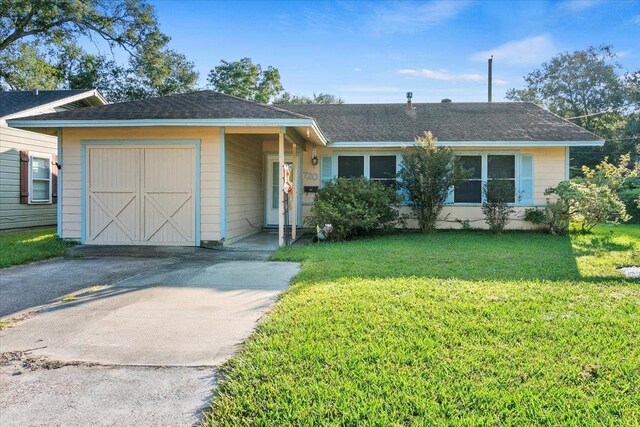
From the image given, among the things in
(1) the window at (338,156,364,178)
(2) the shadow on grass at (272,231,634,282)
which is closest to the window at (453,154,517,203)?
(2) the shadow on grass at (272,231,634,282)

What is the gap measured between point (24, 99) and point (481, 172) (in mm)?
14321

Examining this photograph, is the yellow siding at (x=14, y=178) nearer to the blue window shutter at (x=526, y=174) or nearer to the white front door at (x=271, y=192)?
the white front door at (x=271, y=192)

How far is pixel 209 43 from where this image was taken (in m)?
17.9

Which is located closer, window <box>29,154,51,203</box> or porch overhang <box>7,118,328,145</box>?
porch overhang <box>7,118,328,145</box>

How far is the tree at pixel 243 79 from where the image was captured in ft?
97.0

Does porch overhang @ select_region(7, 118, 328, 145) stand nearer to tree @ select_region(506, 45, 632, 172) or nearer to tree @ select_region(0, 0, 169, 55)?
tree @ select_region(0, 0, 169, 55)

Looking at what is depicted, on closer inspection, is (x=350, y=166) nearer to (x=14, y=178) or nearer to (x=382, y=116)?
(x=382, y=116)

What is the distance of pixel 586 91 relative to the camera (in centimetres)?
3052

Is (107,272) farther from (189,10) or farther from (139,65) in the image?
(139,65)

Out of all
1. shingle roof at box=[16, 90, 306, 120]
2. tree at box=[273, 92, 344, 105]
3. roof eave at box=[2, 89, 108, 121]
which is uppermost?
tree at box=[273, 92, 344, 105]

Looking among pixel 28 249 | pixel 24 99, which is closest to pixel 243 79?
pixel 24 99

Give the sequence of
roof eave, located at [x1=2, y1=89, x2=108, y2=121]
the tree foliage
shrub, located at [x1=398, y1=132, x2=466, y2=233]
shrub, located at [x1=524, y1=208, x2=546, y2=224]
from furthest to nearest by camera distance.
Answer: the tree foliage, roof eave, located at [x1=2, y1=89, x2=108, y2=121], shrub, located at [x1=524, y1=208, x2=546, y2=224], shrub, located at [x1=398, y1=132, x2=466, y2=233]

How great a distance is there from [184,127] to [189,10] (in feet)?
20.9

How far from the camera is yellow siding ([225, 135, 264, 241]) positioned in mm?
9406
